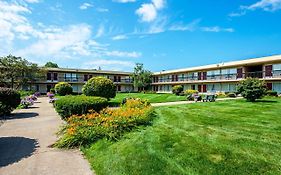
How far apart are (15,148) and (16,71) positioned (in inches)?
1539

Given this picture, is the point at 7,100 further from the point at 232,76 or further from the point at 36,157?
the point at 232,76

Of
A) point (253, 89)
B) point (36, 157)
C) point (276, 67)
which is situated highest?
point (276, 67)

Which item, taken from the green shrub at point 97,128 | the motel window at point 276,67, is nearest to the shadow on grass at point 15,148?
the green shrub at point 97,128

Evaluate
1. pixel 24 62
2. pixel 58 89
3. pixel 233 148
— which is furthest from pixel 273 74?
pixel 24 62

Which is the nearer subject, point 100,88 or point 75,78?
point 100,88

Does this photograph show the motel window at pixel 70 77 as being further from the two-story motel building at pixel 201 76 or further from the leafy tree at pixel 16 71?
the leafy tree at pixel 16 71

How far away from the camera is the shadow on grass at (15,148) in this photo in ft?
21.4

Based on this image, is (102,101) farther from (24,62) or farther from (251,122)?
(24,62)

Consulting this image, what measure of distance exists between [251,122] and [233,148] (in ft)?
14.5

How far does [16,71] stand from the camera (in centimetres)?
4128

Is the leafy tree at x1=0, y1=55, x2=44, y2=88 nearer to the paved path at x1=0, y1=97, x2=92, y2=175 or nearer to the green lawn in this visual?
the paved path at x1=0, y1=97, x2=92, y2=175

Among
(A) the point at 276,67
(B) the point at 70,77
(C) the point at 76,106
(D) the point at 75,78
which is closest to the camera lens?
(C) the point at 76,106

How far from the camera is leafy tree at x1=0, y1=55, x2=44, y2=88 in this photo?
1580 inches

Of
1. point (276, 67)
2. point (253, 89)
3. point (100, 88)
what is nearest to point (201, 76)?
point (276, 67)
